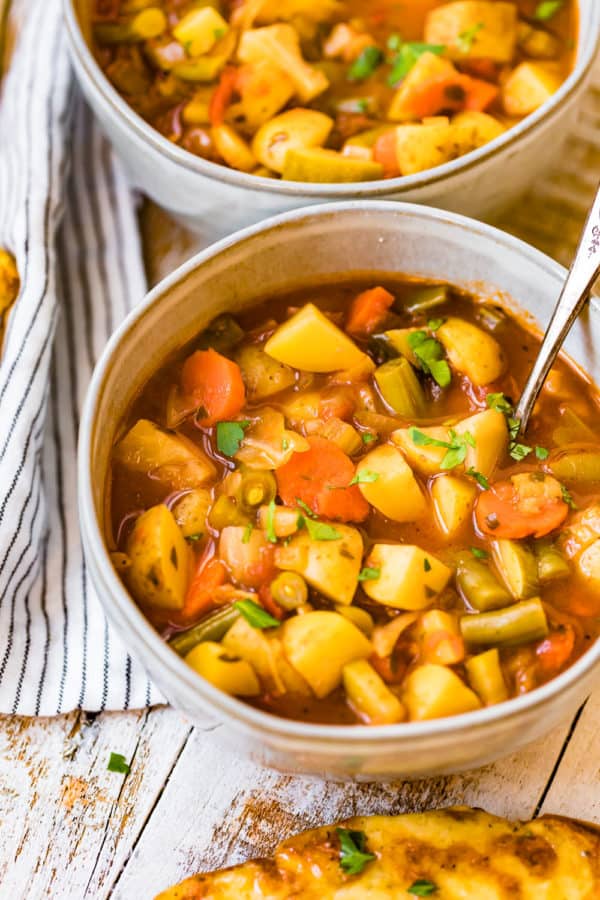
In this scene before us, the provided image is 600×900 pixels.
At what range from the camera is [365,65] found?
3674 millimetres

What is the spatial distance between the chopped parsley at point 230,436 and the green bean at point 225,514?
148 mm

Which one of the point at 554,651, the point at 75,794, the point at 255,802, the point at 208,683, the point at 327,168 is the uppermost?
the point at 327,168

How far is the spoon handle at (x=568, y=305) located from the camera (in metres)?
2.81

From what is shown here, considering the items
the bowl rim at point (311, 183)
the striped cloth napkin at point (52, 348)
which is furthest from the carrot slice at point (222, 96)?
the striped cloth napkin at point (52, 348)

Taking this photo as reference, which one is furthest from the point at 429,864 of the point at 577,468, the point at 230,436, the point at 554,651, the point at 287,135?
the point at 287,135

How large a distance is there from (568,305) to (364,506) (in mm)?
724

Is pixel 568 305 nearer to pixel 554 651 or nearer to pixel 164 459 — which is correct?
pixel 554 651

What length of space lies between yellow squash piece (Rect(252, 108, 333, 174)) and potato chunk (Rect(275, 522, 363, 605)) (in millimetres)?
1253

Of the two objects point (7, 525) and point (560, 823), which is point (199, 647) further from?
point (560, 823)

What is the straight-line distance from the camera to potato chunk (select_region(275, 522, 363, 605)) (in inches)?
106

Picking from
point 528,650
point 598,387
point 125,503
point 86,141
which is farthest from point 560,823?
point 86,141

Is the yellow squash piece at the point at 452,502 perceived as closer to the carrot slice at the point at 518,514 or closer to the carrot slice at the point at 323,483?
the carrot slice at the point at 518,514

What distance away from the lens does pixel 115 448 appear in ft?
9.64

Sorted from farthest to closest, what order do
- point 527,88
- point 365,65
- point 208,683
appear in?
point 365,65, point 527,88, point 208,683
